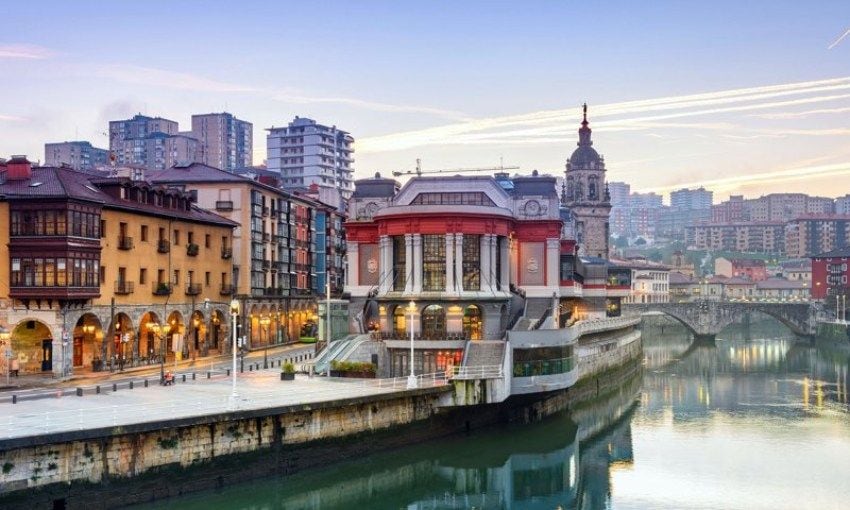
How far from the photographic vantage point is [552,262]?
286 ft

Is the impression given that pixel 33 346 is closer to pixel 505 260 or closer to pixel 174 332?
pixel 174 332

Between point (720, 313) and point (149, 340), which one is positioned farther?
point (720, 313)

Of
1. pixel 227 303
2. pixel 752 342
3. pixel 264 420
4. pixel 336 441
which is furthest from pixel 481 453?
pixel 752 342

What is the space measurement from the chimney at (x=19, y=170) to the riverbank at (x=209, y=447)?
36.0m

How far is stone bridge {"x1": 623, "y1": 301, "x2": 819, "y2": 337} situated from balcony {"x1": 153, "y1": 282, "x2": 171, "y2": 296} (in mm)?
115324

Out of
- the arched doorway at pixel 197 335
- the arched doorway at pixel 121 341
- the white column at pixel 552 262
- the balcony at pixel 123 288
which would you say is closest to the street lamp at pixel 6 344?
the arched doorway at pixel 121 341

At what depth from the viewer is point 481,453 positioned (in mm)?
61469

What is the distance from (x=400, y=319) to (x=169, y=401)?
101 ft

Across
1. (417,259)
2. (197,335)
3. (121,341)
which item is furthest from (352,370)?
(197,335)

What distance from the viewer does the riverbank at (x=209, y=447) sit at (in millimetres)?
41062

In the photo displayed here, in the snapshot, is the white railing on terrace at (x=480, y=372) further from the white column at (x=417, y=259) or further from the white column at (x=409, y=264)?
the white column at (x=417, y=259)

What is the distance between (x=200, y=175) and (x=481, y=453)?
56.4m

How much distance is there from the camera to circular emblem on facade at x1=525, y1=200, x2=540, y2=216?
8888 cm

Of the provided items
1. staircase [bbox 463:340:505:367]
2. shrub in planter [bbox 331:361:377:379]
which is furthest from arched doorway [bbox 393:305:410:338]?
shrub in planter [bbox 331:361:377:379]
